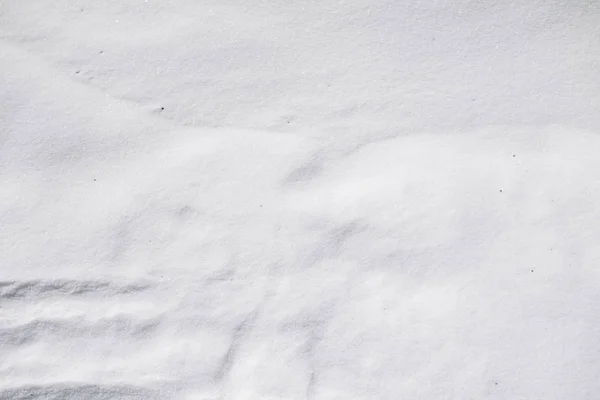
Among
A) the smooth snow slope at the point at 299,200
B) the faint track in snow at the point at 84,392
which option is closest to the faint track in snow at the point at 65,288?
the smooth snow slope at the point at 299,200

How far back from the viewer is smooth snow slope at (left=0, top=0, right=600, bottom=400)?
4.34ft

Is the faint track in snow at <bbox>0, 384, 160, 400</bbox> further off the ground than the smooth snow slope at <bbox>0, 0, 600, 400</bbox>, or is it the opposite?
the smooth snow slope at <bbox>0, 0, 600, 400</bbox>

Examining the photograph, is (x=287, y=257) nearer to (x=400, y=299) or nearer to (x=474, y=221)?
(x=400, y=299)

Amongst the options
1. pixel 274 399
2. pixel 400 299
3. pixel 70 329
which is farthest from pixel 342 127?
pixel 70 329

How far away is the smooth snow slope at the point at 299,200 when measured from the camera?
1322 mm

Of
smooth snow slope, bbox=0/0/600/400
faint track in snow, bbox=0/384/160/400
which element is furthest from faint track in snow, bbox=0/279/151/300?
faint track in snow, bbox=0/384/160/400

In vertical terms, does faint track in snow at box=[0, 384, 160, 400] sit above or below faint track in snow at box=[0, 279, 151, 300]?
below

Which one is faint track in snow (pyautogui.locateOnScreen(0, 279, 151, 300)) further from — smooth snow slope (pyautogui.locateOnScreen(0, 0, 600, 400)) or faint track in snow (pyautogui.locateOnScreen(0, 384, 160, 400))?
faint track in snow (pyautogui.locateOnScreen(0, 384, 160, 400))

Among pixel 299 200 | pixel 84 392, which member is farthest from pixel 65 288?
pixel 299 200

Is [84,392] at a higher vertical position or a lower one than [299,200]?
lower

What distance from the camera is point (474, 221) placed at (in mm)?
1359

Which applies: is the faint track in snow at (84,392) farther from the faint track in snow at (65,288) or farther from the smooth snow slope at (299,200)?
the faint track in snow at (65,288)

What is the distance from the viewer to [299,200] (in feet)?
4.51

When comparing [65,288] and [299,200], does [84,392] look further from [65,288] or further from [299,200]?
[299,200]
